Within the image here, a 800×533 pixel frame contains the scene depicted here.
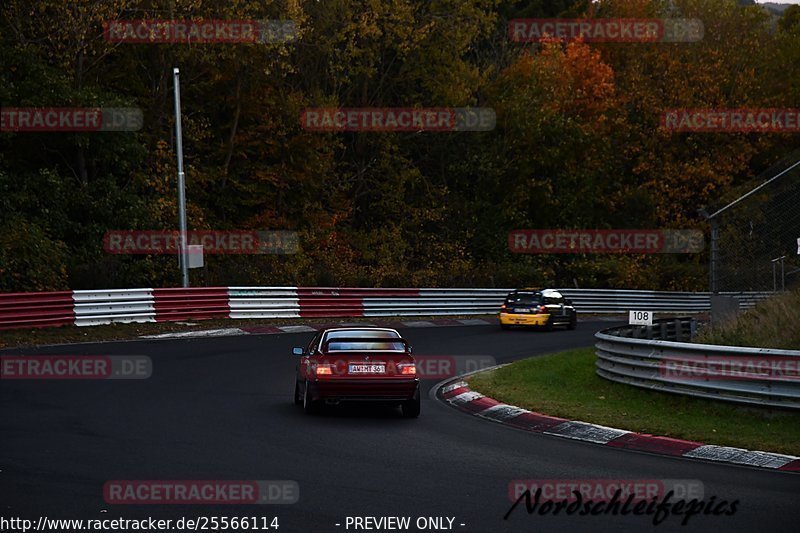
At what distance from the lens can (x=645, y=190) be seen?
58.2 meters

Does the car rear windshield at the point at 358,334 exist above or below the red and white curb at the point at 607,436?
above

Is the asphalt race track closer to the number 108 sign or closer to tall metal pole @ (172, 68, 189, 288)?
the number 108 sign

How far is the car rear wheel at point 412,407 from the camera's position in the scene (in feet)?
51.0

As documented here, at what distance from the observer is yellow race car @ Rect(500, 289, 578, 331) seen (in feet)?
111

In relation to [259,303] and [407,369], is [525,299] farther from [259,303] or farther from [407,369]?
[407,369]

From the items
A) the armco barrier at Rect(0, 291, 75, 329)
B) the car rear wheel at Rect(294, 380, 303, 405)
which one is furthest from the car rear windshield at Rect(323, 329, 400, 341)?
the armco barrier at Rect(0, 291, 75, 329)

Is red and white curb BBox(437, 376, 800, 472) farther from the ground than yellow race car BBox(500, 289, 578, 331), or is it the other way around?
yellow race car BBox(500, 289, 578, 331)

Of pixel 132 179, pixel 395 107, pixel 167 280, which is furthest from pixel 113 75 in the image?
pixel 395 107

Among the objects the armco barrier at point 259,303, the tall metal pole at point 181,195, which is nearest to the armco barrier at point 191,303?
the armco barrier at point 259,303

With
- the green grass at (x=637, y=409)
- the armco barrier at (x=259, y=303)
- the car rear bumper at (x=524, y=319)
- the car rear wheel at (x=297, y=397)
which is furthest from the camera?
the car rear bumper at (x=524, y=319)

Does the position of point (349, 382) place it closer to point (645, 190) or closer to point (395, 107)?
point (395, 107)

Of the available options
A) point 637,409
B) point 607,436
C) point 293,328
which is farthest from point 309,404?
point 293,328

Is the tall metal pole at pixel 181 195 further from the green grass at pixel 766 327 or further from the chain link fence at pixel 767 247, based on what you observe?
the green grass at pixel 766 327

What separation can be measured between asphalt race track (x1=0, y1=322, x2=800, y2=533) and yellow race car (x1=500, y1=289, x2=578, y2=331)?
14.6 metres
